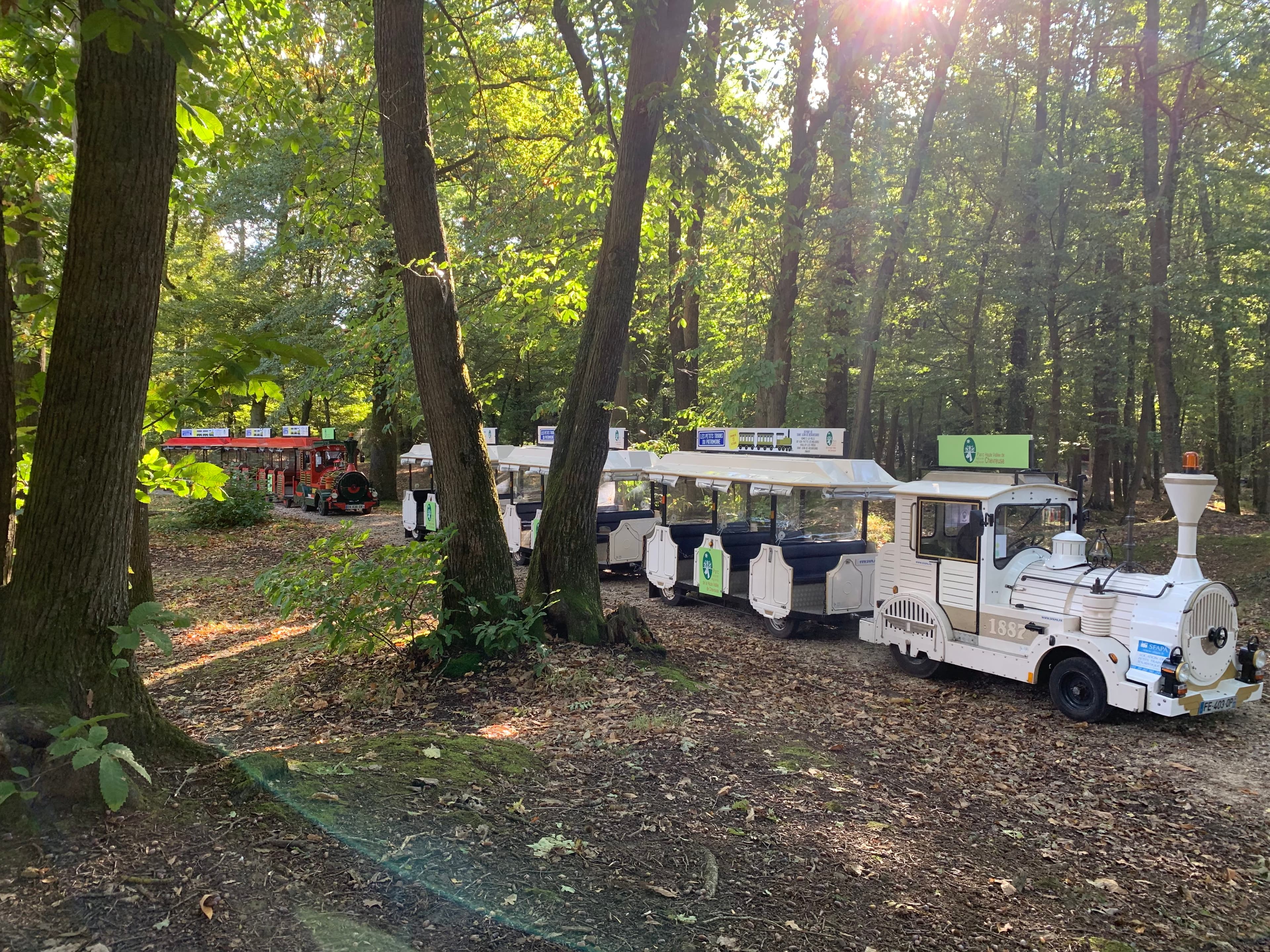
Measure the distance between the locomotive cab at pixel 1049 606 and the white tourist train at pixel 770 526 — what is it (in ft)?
4.30

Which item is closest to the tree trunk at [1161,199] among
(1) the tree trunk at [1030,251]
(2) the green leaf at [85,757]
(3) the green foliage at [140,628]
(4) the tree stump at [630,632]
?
(1) the tree trunk at [1030,251]

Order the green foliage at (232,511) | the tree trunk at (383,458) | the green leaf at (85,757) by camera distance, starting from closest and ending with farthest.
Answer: the green leaf at (85,757), the green foliage at (232,511), the tree trunk at (383,458)

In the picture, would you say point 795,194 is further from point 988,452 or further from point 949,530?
point 949,530

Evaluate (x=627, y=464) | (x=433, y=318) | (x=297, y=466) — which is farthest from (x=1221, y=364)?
(x=297, y=466)

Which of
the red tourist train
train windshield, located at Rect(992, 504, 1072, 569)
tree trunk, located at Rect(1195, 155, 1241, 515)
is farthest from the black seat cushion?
the red tourist train

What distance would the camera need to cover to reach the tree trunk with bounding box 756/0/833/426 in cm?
1554

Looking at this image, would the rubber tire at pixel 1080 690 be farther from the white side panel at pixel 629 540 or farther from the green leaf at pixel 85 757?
the white side panel at pixel 629 540

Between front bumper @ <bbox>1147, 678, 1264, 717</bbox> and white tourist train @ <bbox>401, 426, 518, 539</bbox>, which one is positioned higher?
white tourist train @ <bbox>401, 426, 518, 539</bbox>

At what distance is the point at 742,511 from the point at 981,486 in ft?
15.4

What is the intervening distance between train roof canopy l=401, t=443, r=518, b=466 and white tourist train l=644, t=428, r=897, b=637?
626 cm

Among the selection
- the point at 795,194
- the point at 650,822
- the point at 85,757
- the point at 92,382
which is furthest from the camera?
the point at 795,194

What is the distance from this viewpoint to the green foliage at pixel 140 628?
10.8 ft

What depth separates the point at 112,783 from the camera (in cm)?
287

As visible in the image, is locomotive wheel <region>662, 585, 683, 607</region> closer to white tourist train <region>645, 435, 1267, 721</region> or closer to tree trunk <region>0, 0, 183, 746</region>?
white tourist train <region>645, 435, 1267, 721</region>
